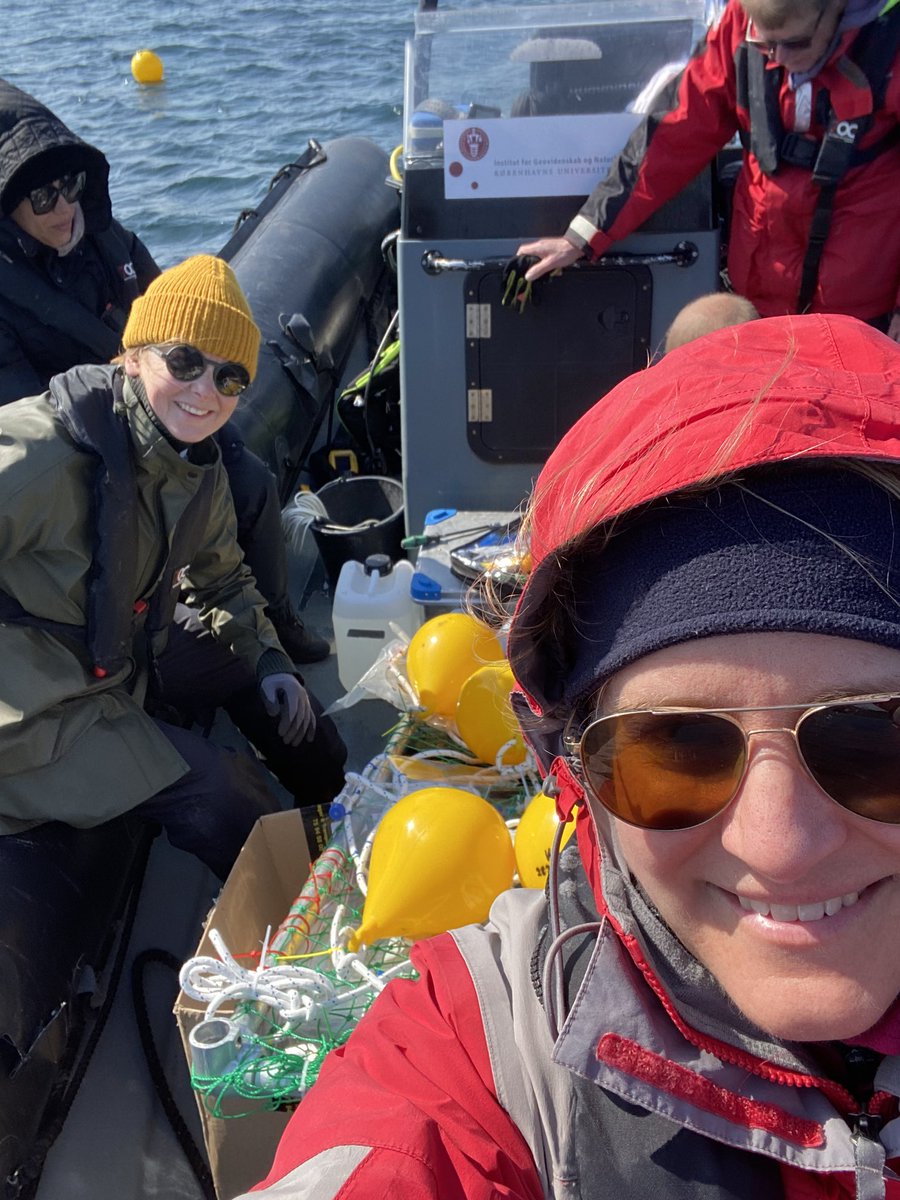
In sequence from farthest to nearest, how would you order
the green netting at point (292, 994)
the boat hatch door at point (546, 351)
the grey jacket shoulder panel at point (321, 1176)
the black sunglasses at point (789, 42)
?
the boat hatch door at point (546, 351) → the black sunglasses at point (789, 42) → the green netting at point (292, 994) → the grey jacket shoulder panel at point (321, 1176)

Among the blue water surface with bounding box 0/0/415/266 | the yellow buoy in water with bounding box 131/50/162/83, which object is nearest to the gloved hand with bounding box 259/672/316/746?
the blue water surface with bounding box 0/0/415/266

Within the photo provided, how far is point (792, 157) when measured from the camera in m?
2.55

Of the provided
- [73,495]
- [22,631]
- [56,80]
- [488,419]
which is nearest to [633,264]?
[488,419]

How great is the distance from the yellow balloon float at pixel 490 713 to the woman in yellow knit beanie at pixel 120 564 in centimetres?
67

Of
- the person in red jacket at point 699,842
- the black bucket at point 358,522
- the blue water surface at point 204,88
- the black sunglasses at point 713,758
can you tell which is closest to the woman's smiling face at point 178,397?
the black bucket at point 358,522

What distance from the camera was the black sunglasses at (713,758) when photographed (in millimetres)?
717

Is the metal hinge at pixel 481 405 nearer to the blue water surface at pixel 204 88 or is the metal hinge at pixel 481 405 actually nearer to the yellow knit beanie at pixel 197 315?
the yellow knit beanie at pixel 197 315

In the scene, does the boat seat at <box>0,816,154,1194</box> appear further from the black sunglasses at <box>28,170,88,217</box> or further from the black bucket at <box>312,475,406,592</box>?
the black sunglasses at <box>28,170,88,217</box>

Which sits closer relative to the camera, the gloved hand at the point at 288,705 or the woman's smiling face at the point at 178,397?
the woman's smiling face at the point at 178,397

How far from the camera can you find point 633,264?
2.79 meters

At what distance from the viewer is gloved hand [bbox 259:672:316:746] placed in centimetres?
262

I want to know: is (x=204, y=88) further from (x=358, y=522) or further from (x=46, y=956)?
(x=46, y=956)

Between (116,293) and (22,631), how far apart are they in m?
1.80

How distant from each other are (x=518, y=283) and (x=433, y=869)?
1795 mm
